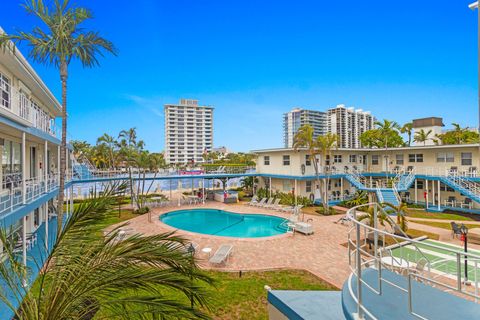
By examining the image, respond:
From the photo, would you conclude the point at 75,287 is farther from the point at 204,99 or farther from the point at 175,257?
the point at 204,99

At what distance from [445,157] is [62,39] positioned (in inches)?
1207

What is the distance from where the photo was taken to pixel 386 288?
4074 mm

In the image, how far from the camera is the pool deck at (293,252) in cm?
1095

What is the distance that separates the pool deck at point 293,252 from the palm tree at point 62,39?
24.2 ft

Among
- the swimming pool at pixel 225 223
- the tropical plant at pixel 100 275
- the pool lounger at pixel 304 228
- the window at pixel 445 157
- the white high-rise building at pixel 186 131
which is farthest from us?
the white high-rise building at pixel 186 131

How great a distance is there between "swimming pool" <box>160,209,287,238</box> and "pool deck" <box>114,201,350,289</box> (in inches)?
93.9

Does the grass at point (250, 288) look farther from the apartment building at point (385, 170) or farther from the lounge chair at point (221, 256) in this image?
the apartment building at point (385, 170)

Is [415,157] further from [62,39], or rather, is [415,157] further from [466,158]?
[62,39]

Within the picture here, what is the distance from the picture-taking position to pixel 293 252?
12984 mm

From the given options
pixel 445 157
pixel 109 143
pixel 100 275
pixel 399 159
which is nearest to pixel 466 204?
pixel 445 157

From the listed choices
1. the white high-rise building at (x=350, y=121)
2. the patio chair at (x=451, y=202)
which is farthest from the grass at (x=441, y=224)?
the white high-rise building at (x=350, y=121)

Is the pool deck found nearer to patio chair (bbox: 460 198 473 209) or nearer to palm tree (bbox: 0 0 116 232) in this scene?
palm tree (bbox: 0 0 116 232)

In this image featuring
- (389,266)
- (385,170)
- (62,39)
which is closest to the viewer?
(389,266)

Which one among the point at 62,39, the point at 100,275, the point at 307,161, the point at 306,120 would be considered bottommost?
the point at 100,275
